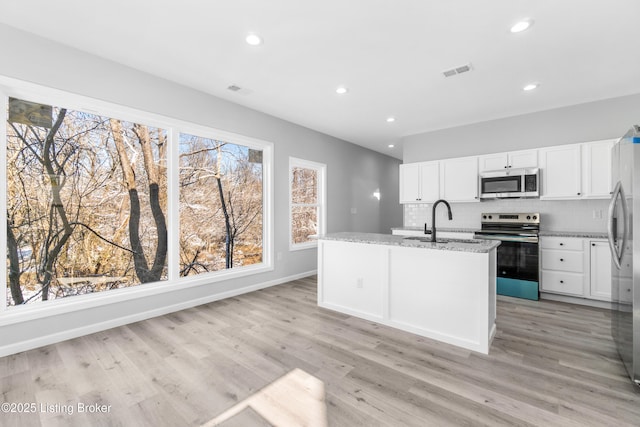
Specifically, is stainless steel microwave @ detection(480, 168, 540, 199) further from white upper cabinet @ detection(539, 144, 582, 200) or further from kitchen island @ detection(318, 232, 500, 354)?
kitchen island @ detection(318, 232, 500, 354)

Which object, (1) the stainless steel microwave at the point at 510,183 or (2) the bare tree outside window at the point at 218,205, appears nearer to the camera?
(2) the bare tree outside window at the point at 218,205

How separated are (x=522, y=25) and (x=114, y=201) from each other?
416cm

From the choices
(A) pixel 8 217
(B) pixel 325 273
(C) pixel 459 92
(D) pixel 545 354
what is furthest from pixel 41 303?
(C) pixel 459 92

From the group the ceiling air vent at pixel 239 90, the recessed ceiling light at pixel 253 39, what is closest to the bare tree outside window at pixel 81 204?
the ceiling air vent at pixel 239 90

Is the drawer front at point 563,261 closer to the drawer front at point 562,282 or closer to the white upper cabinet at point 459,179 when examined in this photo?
the drawer front at point 562,282

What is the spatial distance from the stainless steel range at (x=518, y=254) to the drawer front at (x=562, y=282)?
195 millimetres

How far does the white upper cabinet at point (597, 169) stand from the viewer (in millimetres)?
3541

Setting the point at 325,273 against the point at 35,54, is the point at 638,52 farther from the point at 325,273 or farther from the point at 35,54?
the point at 35,54

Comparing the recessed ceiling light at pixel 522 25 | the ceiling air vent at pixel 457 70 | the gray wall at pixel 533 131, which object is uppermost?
the ceiling air vent at pixel 457 70

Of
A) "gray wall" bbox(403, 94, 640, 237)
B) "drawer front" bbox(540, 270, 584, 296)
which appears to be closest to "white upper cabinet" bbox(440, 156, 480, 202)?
"gray wall" bbox(403, 94, 640, 237)

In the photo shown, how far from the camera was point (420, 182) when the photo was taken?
509 cm

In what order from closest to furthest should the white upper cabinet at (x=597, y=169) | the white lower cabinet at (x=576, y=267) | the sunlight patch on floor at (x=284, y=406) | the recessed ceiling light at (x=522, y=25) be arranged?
the sunlight patch on floor at (x=284, y=406)
the recessed ceiling light at (x=522, y=25)
the white lower cabinet at (x=576, y=267)
the white upper cabinet at (x=597, y=169)

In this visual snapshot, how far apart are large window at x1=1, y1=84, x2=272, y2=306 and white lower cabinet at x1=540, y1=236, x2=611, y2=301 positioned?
4.19 m

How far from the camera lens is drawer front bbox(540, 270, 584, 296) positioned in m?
3.58
